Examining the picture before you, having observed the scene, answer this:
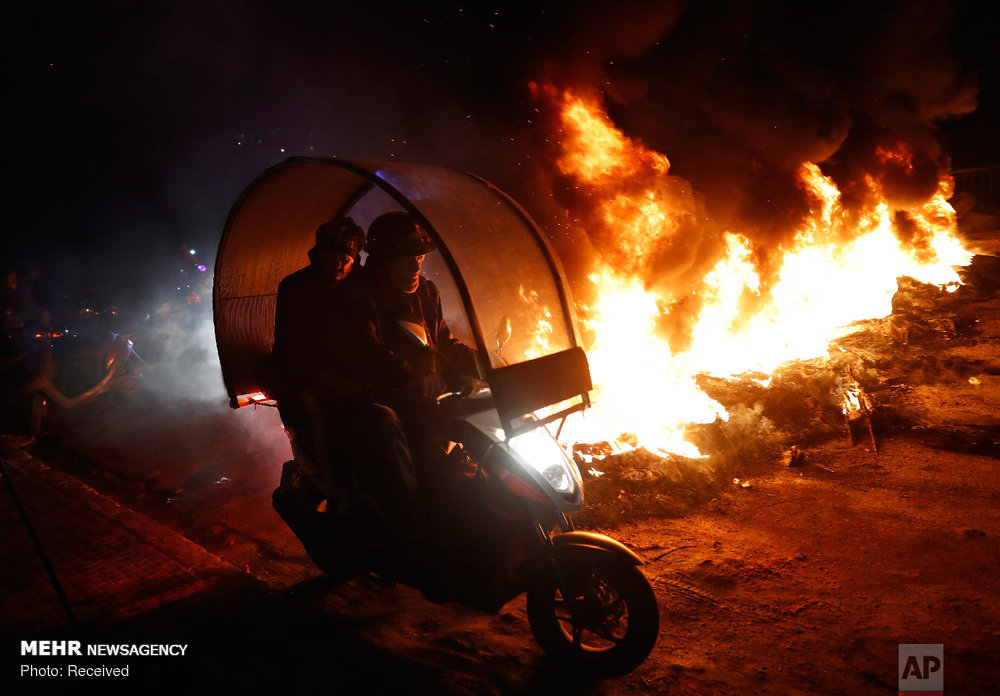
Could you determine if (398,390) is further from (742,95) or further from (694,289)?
(742,95)

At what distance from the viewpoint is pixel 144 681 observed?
3205 millimetres

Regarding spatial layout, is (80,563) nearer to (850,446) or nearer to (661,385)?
(661,385)

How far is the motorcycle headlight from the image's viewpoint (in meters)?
3.14

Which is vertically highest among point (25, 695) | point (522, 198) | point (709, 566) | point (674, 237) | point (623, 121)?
point (623, 121)

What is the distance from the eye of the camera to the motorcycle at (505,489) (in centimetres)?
293

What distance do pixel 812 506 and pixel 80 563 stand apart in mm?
6345

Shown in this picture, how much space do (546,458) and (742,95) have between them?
453 inches

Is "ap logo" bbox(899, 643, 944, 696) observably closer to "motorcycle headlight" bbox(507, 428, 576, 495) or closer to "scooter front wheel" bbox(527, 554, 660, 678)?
"scooter front wheel" bbox(527, 554, 660, 678)

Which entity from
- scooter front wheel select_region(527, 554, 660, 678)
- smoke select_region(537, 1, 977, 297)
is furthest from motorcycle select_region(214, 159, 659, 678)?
smoke select_region(537, 1, 977, 297)

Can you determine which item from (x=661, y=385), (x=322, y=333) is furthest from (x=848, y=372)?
(x=322, y=333)

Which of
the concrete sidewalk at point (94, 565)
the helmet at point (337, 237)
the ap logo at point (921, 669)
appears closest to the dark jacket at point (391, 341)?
the helmet at point (337, 237)

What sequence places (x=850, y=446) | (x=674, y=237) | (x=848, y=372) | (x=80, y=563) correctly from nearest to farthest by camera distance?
(x=80, y=563), (x=850, y=446), (x=848, y=372), (x=674, y=237)

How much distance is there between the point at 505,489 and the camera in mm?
3043

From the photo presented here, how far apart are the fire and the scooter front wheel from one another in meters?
A: 3.40
